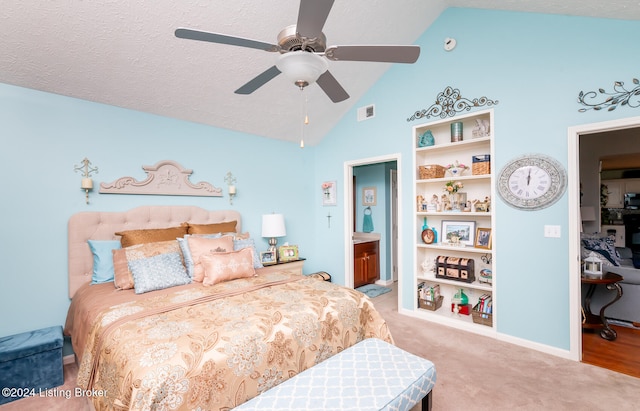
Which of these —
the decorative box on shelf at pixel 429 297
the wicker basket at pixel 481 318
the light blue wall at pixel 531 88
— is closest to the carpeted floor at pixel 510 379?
the wicker basket at pixel 481 318

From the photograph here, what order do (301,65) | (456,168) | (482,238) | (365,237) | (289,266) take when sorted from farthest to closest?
(365,237) < (289,266) < (456,168) < (482,238) < (301,65)

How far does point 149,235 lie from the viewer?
2730 mm

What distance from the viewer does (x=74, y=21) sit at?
80.9 inches

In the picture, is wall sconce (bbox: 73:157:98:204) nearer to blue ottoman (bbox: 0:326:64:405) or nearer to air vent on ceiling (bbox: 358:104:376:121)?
blue ottoman (bbox: 0:326:64:405)

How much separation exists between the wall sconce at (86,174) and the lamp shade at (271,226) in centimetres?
189

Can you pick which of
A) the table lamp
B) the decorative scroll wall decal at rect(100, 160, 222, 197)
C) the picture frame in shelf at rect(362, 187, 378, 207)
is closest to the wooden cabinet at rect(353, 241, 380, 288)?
the picture frame in shelf at rect(362, 187, 378, 207)

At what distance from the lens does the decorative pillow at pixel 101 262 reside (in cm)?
254

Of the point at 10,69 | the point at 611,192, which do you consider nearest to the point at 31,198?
the point at 10,69

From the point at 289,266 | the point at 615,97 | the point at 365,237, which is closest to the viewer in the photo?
the point at 615,97

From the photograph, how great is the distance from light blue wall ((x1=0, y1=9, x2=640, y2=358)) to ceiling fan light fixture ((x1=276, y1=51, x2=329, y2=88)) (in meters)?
2.20

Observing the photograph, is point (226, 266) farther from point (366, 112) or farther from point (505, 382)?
point (366, 112)

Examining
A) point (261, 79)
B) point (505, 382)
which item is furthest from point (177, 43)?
point (505, 382)

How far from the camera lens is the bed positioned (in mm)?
1257

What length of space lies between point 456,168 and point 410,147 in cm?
60
